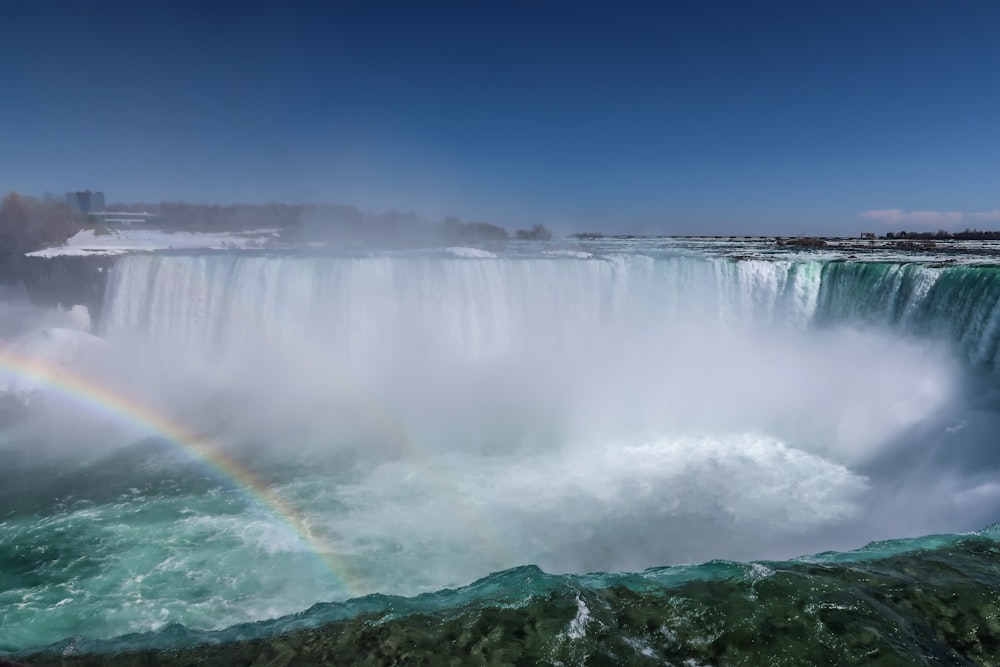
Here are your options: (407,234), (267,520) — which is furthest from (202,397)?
(407,234)

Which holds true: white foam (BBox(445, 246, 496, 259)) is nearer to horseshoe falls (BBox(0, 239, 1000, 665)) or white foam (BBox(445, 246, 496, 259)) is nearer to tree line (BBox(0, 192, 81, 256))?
horseshoe falls (BBox(0, 239, 1000, 665))

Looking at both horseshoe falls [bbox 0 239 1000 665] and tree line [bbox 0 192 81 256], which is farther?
tree line [bbox 0 192 81 256]

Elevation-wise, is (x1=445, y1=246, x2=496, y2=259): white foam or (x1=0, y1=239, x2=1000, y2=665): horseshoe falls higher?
(x1=445, y1=246, x2=496, y2=259): white foam

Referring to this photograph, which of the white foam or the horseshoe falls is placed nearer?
the horseshoe falls

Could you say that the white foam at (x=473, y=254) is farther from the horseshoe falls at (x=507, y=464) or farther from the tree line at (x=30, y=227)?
the tree line at (x=30, y=227)

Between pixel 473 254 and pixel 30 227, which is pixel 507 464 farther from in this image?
pixel 30 227

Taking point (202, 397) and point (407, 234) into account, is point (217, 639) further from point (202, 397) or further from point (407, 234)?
point (407, 234)

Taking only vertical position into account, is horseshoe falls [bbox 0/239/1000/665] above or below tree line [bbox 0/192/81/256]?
below

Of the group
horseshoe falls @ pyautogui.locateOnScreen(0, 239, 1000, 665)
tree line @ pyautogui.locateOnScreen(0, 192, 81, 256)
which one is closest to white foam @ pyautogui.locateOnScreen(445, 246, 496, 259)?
horseshoe falls @ pyautogui.locateOnScreen(0, 239, 1000, 665)
